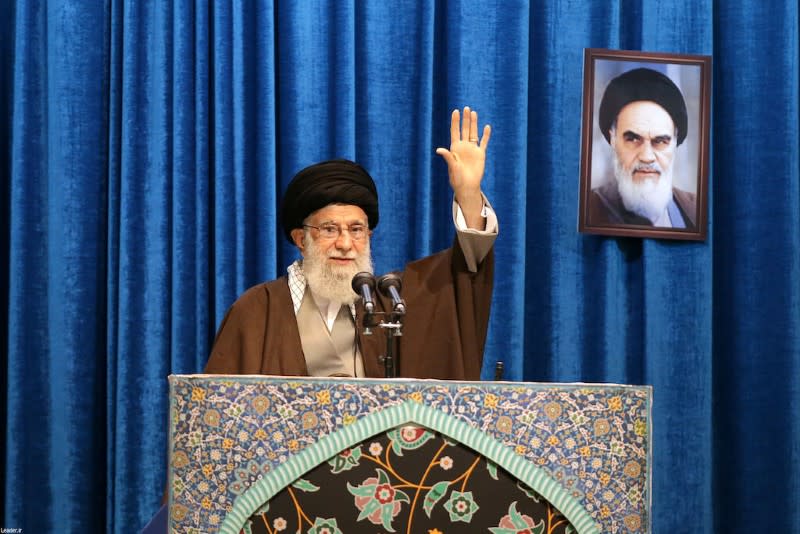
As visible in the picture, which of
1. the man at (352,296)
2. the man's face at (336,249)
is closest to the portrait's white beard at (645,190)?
the man at (352,296)

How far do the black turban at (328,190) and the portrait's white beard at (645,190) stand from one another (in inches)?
41.7

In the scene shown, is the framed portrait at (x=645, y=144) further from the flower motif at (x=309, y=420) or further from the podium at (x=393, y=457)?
the flower motif at (x=309, y=420)

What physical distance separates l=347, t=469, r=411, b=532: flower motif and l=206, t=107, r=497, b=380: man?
1.08 metres

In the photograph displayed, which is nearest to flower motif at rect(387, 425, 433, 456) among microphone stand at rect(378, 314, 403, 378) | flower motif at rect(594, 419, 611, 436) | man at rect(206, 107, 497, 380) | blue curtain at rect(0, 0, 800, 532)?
flower motif at rect(594, 419, 611, 436)

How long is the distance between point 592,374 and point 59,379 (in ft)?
5.79

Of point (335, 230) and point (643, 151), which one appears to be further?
point (643, 151)

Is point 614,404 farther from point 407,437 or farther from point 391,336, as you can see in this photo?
point 391,336

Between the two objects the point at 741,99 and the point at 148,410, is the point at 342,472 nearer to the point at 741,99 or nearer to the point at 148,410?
the point at 148,410

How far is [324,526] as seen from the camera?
1574 mm

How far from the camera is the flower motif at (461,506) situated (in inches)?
62.2

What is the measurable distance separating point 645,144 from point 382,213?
3.10 feet

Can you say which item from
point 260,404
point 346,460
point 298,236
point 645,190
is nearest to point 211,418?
point 260,404

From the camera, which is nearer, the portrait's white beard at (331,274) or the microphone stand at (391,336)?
the microphone stand at (391,336)

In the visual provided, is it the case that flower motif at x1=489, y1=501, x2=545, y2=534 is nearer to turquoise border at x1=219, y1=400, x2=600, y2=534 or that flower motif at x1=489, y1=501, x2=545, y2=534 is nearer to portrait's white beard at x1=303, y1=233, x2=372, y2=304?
turquoise border at x1=219, y1=400, x2=600, y2=534
